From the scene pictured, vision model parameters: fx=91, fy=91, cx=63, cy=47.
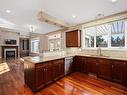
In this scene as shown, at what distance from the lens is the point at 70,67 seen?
4.18 metres

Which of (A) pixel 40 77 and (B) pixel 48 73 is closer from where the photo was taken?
(A) pixel 40 77

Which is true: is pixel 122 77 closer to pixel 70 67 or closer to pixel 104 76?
pixel 104 76

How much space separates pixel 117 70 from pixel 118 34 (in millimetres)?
1473

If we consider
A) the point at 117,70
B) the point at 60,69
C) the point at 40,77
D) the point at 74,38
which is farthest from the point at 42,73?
the point at 74,38

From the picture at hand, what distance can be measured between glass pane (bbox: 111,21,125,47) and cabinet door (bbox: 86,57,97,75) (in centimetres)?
104

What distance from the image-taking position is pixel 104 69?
338 centimetres

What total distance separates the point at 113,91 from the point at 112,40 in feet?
6.79

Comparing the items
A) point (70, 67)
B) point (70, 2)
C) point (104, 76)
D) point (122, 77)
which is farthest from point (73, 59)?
point (70, 2)

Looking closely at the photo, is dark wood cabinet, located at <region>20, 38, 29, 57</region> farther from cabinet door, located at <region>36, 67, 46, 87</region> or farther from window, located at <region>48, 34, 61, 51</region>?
cabinet door, located at <region>36, 67, 46, 87</region>

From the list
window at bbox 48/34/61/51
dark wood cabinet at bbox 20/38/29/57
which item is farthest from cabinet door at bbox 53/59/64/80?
dark wood cabinet at bbox 20/38/29/57

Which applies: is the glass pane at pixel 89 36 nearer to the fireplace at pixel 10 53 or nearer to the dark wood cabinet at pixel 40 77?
the dark wood cabinet at pixel 40 77

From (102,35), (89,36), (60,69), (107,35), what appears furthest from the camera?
(89,36)

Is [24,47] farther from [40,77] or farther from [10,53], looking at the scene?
[40,77]

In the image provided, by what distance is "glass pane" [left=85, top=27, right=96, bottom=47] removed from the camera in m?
4.61
